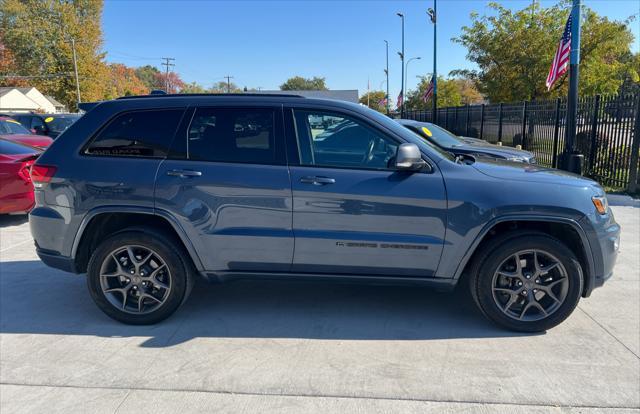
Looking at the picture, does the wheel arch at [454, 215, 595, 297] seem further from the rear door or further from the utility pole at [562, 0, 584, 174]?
the utility pole at [562, 0, 584, 174]

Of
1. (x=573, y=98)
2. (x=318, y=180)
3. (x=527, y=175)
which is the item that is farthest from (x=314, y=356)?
(x=573, y=98)

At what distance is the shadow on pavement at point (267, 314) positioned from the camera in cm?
371

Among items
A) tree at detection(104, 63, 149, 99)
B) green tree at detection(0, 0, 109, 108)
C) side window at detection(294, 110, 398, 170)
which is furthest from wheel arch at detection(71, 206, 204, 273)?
tree at detection(104, 63, 149, 99)

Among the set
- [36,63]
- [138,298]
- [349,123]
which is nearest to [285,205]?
[349,123]

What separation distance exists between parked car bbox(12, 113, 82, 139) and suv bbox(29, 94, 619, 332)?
13.6 meters

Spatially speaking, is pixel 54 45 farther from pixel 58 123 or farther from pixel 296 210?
pixel 296 210

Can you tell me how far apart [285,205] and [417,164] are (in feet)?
3.47

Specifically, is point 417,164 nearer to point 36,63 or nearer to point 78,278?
point 78,278

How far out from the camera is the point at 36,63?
5647cm

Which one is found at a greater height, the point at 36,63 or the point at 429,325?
Answer: the point at 36,63

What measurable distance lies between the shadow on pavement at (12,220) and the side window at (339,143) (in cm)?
618

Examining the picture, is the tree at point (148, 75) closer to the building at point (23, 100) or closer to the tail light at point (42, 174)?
the building at point (23, 100)

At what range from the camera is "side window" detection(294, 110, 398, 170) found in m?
3.62

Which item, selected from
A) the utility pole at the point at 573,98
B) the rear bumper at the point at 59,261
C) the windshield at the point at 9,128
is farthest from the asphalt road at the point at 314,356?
the windshield at the point at 9,128
